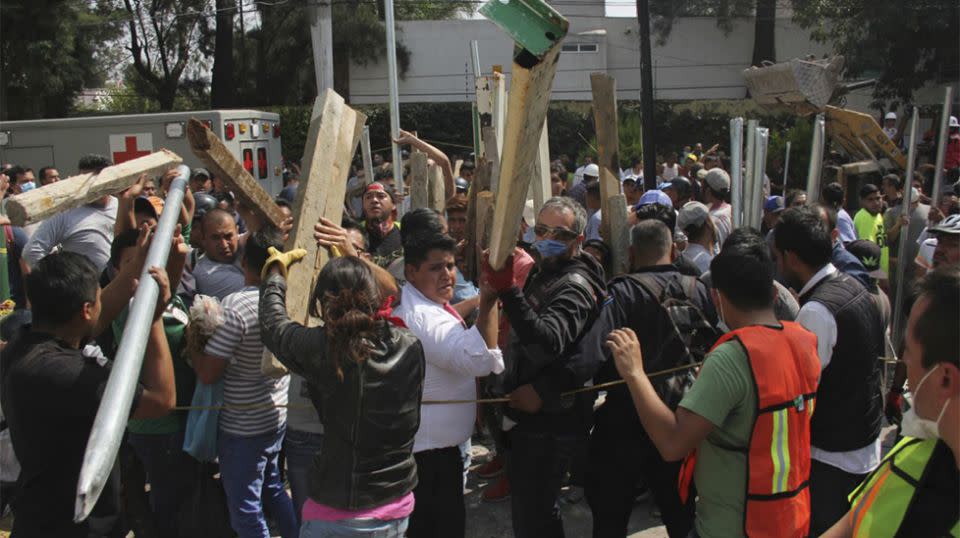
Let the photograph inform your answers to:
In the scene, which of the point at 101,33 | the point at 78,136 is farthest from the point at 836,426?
the point at 101,33

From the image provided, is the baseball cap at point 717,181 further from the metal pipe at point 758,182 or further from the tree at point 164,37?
the tree at point 164,37

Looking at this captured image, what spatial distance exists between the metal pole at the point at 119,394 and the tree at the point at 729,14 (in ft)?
118

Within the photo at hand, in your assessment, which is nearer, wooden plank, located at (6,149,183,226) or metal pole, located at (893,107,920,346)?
wooden plank, located at (6,149,183,226)

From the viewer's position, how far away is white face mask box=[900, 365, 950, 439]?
1768mm

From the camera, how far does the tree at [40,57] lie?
965 inches

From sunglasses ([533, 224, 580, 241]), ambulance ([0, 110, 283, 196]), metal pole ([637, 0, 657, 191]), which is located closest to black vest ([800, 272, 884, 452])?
sunglasses ([533, 224, 580, 241])

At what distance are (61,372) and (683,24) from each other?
37265mm

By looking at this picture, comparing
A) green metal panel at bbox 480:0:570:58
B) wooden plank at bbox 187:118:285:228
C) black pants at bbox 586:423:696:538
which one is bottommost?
black pants at bbox 586:423:696:538

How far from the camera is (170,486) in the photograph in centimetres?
425

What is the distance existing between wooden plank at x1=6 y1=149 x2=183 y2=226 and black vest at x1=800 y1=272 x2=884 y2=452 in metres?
2.65

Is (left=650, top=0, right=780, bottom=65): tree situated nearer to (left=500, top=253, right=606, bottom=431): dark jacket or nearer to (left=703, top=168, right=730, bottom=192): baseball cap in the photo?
(left=703, top=168, right=730, bottom=192): baseball cap

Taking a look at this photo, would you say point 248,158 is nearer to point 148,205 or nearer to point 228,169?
point 148,205

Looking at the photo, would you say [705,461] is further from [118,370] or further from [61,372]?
[61,372]

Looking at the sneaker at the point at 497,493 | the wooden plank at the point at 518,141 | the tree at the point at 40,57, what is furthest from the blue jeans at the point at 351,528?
the tree at the point at 40,57
